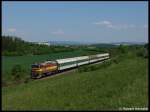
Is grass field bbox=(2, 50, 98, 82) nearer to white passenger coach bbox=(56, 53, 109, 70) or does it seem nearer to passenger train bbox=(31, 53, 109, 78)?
passenger train bbox=(31, 53, 109, 78)

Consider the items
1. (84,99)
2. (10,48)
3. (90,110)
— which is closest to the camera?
(90,110)

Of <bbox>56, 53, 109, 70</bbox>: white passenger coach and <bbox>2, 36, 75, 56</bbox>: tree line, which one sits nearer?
<bbox>56, 53, 109, 70</bbox>: white passenger coach

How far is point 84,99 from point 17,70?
88.2 ft

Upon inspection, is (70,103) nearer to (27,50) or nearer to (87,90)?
(87,90)

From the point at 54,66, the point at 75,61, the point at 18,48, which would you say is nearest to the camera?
the point at 54,66

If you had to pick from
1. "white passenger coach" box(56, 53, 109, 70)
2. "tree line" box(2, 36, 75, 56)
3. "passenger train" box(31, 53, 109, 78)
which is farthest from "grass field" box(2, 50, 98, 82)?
"tree line" box(2, 36, 75, 56)

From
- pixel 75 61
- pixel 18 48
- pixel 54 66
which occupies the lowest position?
pixel 54 66

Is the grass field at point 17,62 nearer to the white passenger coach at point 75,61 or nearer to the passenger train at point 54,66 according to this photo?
the passenger train at point 54,66

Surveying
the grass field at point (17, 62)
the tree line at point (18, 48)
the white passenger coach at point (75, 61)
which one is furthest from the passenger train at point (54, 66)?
the tree line at point (18, 48)

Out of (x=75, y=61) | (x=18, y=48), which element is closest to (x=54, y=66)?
(x=75, y=61)

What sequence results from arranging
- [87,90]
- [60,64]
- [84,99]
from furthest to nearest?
[60,64], [87,90], [84,99]

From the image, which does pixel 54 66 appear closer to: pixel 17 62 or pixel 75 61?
pixel 75 61

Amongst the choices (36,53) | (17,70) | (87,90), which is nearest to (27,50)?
(36,53)

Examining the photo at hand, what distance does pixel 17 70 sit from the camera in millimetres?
38906
